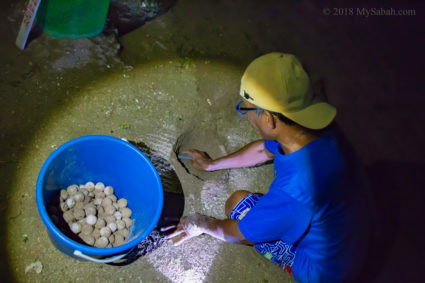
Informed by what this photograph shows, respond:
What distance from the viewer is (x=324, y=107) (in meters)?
1.37

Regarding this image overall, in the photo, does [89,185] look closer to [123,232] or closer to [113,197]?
[113,197]

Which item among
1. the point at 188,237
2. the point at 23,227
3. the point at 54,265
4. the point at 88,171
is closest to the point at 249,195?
the point at 188,237

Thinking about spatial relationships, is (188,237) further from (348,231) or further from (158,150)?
(348,231)

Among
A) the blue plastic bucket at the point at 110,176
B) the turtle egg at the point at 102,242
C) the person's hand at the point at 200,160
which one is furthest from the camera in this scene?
the person's hand at the point at 200,160

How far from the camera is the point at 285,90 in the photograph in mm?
1269

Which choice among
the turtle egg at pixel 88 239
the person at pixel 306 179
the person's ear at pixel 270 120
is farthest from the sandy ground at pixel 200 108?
the person's ear at pixel 270 120

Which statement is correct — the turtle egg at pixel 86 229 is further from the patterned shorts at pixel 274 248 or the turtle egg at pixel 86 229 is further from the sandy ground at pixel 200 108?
the patterned shorts at pixel 274 248

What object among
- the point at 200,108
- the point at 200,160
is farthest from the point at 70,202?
the point at 200,108

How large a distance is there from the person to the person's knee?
36 cm

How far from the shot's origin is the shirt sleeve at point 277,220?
1295mm

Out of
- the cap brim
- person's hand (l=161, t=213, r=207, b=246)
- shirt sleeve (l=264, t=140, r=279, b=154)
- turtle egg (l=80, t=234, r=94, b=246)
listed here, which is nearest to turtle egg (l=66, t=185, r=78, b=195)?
turtle egg (l=80, t=234, r=94, b=246)

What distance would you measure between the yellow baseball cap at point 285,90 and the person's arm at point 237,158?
22.8 inches

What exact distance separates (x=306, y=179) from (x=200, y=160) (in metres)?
0.91

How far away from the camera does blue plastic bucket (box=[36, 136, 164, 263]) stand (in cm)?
148
